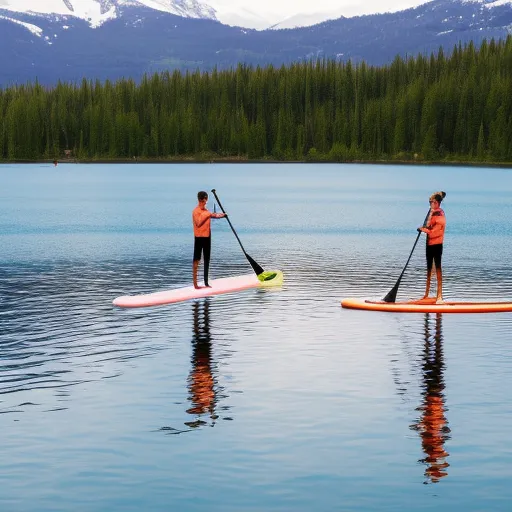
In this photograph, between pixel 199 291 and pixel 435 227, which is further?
pixel 199 291

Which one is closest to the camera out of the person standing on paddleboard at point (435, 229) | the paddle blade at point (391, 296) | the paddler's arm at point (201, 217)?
the person standing on paddleboard at point (435, 229)

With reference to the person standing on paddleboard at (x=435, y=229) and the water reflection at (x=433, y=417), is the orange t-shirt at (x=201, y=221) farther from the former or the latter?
the water reflection at (x=433, y=417)

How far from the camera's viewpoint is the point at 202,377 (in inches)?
905

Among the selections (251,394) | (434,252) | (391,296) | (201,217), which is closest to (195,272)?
(201,217)

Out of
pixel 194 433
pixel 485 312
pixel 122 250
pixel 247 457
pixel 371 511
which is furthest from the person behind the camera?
pixel 122 250

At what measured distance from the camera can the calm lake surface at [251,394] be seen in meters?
16.1

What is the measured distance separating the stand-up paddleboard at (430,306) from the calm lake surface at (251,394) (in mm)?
402

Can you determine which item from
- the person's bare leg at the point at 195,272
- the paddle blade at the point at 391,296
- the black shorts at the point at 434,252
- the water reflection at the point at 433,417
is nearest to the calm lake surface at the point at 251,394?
the water reflection at the point at 433,417

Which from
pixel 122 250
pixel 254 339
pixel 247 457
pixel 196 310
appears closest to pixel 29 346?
pixel 254 339

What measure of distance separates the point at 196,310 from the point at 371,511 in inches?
727

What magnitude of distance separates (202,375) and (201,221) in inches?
489

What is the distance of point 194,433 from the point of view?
18.6 metres

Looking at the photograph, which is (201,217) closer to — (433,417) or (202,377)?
(202,377)

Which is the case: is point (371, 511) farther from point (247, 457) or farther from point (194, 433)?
point (194, 433)
